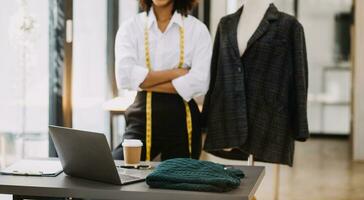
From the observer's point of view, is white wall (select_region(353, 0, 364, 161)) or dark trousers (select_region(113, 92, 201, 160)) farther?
white wall (select_region(353, 0, 364, 161))

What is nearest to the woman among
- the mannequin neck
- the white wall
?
the mannequin neck

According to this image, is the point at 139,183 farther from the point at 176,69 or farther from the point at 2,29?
the point at 2,29

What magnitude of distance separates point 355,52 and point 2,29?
442 cm

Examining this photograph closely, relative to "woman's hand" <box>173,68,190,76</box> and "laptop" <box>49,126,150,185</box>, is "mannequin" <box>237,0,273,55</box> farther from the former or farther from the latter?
"laptop" <box>49,126,150,185</box>

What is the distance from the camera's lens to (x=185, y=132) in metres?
3.44

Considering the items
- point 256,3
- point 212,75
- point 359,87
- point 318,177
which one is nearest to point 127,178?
point 212,75

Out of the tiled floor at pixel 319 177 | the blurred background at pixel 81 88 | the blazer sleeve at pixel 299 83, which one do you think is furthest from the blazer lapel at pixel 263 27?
the tiled floor at pixel 319 177

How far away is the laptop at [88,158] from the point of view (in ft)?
7.37

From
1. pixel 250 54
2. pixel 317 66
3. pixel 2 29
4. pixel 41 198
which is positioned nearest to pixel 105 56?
pixel 2 29

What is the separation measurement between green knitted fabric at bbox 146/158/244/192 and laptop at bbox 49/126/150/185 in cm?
11

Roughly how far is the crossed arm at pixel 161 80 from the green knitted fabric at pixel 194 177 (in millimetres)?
1102

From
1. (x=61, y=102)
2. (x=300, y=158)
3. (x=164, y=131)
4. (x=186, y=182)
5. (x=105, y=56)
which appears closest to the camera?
(x=186, y=182)

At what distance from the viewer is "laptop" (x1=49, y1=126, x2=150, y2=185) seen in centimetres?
225

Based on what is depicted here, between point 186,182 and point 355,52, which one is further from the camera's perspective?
point 355,52
